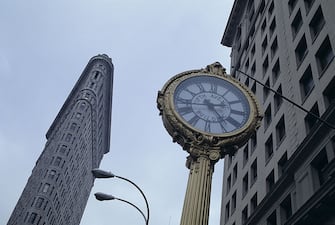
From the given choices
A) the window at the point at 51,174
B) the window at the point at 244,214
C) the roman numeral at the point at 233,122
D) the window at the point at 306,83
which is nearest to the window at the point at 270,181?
the window at the point at 244,214

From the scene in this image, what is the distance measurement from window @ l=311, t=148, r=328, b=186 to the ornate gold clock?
42.7ft

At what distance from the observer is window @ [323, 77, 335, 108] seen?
802 inches

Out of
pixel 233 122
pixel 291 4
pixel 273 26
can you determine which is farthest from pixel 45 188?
pixel 233 122

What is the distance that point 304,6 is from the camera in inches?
1075

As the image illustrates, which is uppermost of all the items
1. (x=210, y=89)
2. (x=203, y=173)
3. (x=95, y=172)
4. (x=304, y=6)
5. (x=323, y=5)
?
(x=304, y=6)

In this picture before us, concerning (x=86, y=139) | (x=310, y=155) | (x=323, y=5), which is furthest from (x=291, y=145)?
(x=86, y=139)

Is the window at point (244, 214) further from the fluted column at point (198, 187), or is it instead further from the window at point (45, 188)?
the window at point (45, 188)

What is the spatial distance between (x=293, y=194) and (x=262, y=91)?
11.9 meters

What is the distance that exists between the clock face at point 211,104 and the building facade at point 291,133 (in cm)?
871

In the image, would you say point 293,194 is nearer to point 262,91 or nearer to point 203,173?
point 262,91

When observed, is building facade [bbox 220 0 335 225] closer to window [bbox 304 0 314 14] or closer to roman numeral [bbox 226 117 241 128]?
window [bbox 304 0 314 14]

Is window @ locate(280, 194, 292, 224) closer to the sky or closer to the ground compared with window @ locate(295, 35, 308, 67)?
closer to the ground

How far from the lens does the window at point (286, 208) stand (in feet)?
71.7

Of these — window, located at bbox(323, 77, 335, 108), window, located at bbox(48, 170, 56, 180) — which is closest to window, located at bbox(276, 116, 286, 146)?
window, located at bbox(323, 77, 335, 108)
